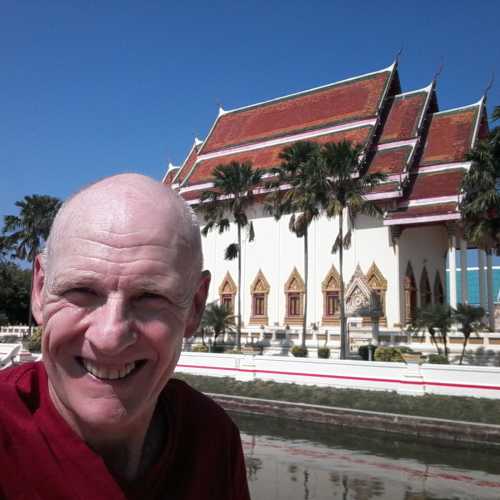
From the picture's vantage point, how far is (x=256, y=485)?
738 cm

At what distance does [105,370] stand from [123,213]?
30 centimetres

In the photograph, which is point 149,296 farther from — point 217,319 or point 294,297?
point 294,297

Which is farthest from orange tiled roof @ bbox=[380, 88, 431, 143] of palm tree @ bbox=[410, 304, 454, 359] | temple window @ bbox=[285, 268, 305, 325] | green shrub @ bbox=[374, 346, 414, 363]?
green shrub @ bbox=[374, 346, 414, 363]

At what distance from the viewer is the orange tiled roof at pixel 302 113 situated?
26.9 m

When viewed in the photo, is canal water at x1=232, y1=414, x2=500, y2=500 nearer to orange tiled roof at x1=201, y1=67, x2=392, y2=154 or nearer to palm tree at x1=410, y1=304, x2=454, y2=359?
palm tree at x1=410, y1=304, x2=454, y2=359

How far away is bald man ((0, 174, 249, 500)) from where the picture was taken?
94cm

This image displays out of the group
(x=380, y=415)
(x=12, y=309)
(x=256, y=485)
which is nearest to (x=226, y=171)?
(x=380, y=415)

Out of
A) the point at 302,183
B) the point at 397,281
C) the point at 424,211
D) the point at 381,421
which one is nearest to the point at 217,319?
the point at 302,183

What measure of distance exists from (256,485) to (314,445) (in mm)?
2823

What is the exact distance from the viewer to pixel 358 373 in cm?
1415

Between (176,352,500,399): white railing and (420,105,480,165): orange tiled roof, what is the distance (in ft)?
42.1

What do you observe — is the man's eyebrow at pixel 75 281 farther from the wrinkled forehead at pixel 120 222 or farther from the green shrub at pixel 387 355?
the green shrub at pixel 387 355

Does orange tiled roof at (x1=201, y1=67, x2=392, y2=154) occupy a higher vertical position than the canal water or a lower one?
higher

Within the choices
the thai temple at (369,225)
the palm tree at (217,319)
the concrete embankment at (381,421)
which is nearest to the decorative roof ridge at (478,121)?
the thai temple at (369,225)
